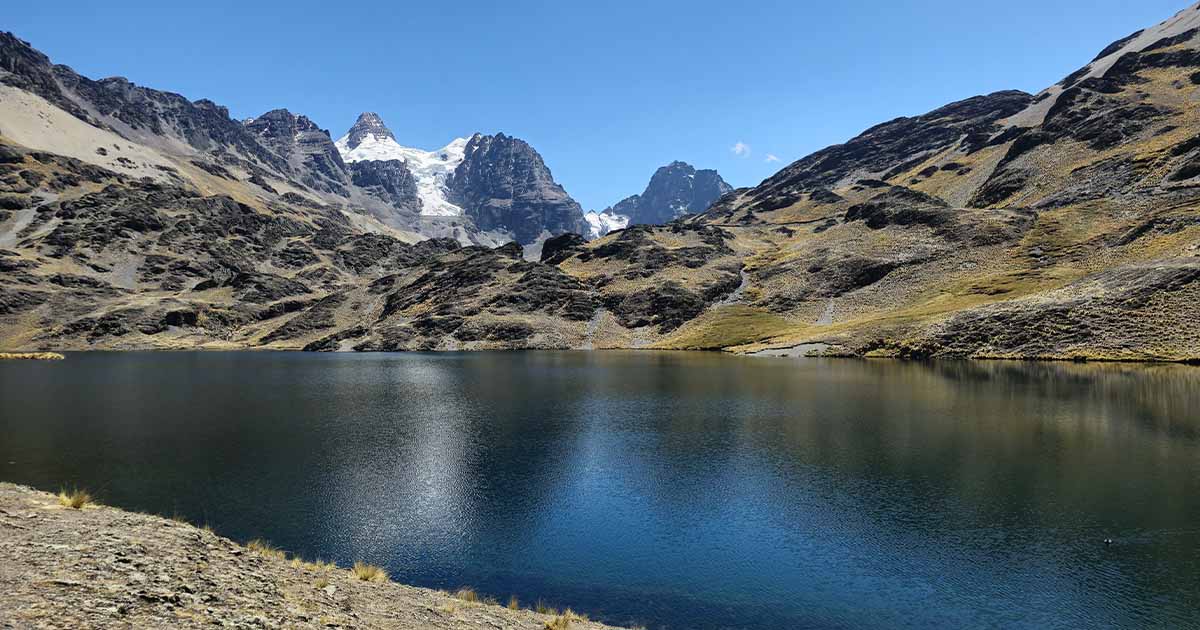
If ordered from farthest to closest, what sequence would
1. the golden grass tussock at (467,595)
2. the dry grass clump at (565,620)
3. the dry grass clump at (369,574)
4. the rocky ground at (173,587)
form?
the dry grass clump at (369,574), the golden grass tussock at (467,595), the dry grass clump at (565,620), the rocky ground at (173,587)

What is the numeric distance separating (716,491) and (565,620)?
673 inches

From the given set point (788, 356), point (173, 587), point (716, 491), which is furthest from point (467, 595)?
point (788, 356)

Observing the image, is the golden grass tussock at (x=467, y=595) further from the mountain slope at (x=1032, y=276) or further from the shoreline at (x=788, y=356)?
the mountain slope at (x=1032, y=276)

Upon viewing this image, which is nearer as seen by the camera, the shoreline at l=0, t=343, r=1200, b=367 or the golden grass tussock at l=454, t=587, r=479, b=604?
the golden grass tussock at l=454, t=587, r=479, b=604

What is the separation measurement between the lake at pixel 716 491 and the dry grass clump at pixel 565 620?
5.17 ft

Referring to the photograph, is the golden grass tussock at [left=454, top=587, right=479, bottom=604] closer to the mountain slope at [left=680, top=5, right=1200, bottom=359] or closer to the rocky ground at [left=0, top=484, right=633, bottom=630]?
the rocky ground at [left=0, top=484, right=633, bottom=630]

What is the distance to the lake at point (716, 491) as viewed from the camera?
21672 millimetres

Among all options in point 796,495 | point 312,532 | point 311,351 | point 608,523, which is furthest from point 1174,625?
point 311,351

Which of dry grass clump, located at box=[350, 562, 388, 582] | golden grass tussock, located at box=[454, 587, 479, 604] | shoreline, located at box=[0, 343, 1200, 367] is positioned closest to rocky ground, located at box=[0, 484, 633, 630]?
golden grass tussock, located at box=[454, 587, 479, 604]

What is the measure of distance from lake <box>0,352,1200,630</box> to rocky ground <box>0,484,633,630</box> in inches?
151

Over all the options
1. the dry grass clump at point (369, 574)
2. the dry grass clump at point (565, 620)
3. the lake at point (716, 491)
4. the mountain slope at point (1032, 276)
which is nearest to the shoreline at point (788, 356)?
the mountain slope at point (1032, 276)

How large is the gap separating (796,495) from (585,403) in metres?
36.3

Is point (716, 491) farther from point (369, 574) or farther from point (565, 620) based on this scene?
point (369, 574)

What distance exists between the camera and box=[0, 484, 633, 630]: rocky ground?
13273mm
